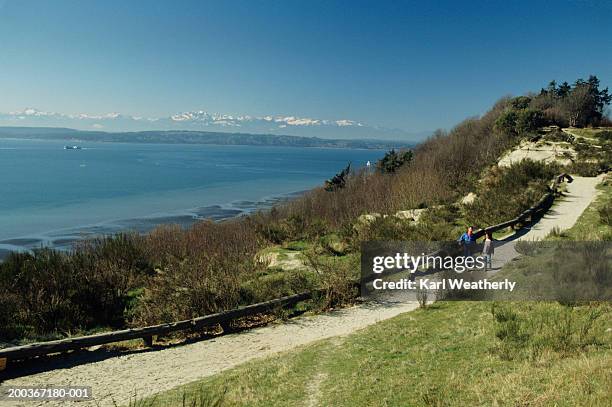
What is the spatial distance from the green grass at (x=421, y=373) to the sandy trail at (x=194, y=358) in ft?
2.48

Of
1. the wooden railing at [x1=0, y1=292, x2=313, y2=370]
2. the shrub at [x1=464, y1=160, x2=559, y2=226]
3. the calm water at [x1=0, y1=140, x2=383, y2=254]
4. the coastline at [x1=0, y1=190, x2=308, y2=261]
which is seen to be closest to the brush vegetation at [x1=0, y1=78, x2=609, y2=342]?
the shrub at [x1=464, y1=160, x2=559, y2=226]

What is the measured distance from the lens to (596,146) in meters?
40.9

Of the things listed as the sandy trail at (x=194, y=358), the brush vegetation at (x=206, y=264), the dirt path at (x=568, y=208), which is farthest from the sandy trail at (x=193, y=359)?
the dirt path at (x=568, y=208)

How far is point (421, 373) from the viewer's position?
709cm

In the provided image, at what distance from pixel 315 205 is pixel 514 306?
102 feet

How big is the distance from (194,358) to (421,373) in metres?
5.46

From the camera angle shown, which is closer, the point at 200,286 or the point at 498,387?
the point at 498,387

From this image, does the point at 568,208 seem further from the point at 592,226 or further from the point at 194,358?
the point at 194,358

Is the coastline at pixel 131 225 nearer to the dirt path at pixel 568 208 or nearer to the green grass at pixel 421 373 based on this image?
the green grass at pixel 421 373

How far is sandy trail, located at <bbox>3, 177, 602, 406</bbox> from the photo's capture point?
347 inches

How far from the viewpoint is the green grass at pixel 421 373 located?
5.58m

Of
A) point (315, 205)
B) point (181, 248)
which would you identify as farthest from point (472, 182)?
point (181, 248)

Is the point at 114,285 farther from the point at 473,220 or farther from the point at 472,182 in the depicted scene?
the point at 472,182

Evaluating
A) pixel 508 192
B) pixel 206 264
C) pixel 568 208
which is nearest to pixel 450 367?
pixel 206 264
